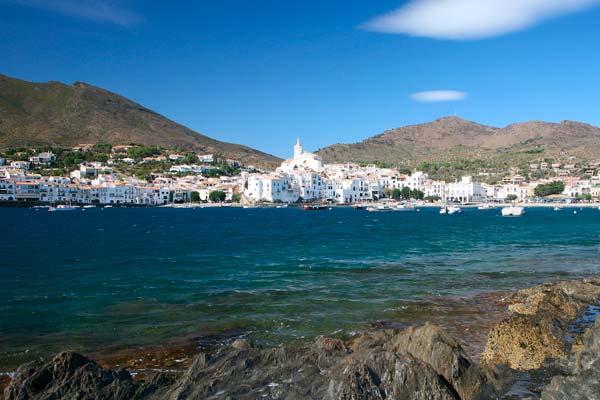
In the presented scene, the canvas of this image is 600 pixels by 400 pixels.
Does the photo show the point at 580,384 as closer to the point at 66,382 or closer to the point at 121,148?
the point at 66,382

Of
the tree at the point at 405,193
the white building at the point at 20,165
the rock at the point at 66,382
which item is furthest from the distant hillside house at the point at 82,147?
the rock at the point at 66,382

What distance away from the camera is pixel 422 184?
450 ft

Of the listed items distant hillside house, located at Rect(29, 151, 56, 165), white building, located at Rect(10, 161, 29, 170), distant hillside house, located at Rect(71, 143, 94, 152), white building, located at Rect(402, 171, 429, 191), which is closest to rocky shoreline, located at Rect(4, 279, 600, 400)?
white building, located at Rect(402, 171, 429, 191)

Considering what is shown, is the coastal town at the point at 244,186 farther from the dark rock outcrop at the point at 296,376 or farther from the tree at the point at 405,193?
the dark rock outcrop at the point at 296,376

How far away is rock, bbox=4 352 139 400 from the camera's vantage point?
6.14 metres

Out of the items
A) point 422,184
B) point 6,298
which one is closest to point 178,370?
point 6,298

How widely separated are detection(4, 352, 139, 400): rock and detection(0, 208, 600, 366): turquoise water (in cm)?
339

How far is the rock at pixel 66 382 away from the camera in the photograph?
6.14m

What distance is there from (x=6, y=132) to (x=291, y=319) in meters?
195

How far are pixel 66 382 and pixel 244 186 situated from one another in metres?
123

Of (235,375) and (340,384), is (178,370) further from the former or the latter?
(340,384)

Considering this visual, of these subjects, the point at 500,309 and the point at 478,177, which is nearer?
the point at 500,309

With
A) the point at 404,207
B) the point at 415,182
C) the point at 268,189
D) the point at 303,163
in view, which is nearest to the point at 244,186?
the point at 268,189

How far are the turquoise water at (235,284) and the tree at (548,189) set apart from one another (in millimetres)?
97885
